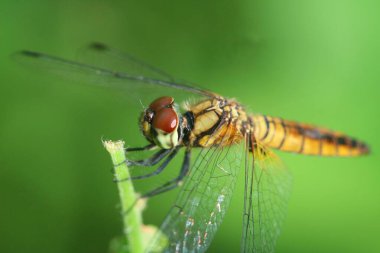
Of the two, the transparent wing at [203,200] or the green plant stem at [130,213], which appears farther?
the transparent wing at [203,200]

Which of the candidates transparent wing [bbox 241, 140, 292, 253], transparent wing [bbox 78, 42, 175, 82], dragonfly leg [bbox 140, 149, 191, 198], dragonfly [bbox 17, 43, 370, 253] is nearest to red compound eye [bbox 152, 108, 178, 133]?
dragonfly [bbox 17, 43, 370, 253]

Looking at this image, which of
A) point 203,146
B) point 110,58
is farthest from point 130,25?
point 203,146

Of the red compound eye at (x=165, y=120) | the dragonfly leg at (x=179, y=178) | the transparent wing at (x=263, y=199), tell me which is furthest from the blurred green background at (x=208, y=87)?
the red compound eye at (x=165, y=120)

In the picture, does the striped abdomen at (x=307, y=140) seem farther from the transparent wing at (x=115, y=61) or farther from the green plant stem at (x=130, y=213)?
the green plant stem at (x=130, y=213)

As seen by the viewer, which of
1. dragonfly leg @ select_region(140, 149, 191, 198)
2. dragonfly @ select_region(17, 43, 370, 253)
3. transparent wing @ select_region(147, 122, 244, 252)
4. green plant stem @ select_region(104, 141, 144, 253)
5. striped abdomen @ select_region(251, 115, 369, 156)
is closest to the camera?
green plant stem @ select_region(104, 141, 144, 253)

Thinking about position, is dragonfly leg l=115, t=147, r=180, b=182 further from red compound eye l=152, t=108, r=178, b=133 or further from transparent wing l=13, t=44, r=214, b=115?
transparent wing l=13, t=44, r=214, b=115

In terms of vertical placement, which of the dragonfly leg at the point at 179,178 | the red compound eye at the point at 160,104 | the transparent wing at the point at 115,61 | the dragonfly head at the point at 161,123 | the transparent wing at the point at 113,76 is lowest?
the dragonfly leg at the point at 179,178
